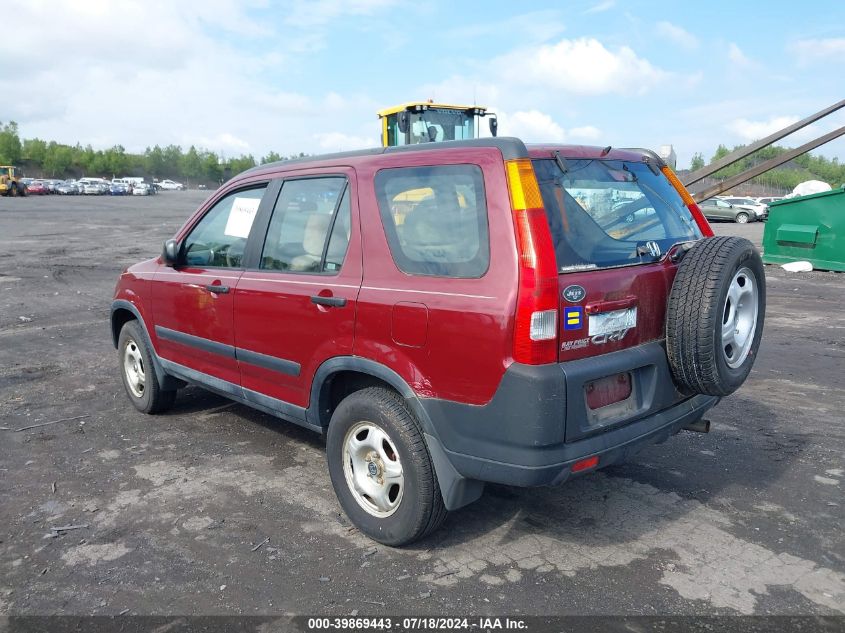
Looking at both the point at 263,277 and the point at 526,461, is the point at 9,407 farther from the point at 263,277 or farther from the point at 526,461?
the point at 526,461

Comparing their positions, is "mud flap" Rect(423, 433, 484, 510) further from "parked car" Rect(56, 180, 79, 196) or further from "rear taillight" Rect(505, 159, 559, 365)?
"parked car" Rect(56, 180, 79, 196)

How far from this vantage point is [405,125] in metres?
16.2

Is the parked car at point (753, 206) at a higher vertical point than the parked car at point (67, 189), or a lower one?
lower

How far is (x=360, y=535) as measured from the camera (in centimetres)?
357

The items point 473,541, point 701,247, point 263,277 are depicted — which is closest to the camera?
point 701,247

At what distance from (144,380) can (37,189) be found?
66.0m

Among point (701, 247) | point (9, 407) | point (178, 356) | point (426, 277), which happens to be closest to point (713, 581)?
point (701, 247)

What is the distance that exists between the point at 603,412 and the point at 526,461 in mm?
447

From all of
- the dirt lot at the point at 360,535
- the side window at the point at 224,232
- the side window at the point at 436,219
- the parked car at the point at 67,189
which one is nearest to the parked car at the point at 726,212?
the dirt lot at the point at 360,535

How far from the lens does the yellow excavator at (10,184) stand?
170 feet

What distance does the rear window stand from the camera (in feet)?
9.95

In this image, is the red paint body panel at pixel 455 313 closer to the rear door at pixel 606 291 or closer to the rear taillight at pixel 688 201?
the rear door at pixel 606 291

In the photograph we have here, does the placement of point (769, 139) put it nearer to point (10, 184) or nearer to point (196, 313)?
point (196, 313)

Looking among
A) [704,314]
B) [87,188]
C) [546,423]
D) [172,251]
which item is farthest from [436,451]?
[87,188]
